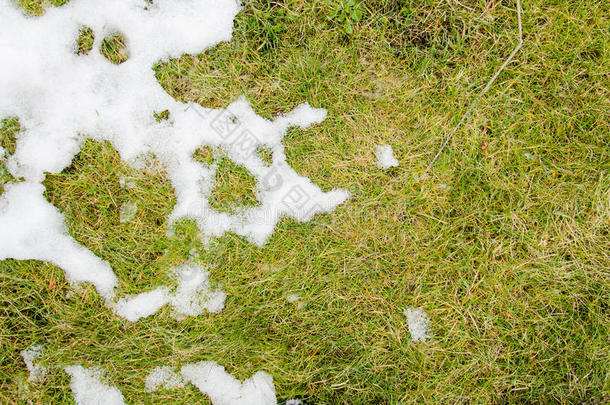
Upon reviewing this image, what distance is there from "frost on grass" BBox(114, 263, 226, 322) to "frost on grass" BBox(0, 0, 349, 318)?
12 mm

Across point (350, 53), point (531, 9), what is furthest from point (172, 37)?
point (531, 9)

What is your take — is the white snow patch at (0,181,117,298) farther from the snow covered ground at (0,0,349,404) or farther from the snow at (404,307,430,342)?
the snow at (404,307,430,342)

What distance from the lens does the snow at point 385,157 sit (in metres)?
1.94

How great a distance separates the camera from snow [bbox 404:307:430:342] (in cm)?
190

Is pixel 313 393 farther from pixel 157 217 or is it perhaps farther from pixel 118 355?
pixel 157 217

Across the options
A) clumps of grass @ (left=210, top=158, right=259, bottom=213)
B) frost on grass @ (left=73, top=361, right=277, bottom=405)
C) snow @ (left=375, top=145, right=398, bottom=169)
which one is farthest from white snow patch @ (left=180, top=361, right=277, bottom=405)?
snow @ (left=375, top=145, right=398, bottom=169)

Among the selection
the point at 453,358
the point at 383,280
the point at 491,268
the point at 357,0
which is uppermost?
the point at 357,0

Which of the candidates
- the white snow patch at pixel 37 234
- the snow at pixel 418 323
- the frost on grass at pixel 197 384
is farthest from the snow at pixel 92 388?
the snow at pixel 418 323

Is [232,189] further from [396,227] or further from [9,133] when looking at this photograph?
[9,133]

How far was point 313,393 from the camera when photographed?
1.89 meters

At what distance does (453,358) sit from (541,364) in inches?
18.6

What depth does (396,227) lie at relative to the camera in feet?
6.30

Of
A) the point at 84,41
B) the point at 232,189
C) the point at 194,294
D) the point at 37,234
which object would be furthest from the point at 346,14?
the point at 37,234

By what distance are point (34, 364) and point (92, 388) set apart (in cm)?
32
